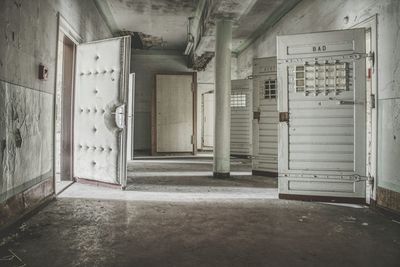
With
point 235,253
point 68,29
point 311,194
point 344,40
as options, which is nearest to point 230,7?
point 344,40

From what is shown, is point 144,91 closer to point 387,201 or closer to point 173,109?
point 173,109

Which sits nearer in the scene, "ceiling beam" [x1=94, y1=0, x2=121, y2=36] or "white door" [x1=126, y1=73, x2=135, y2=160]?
"ceiling beam" [x1=94, y1=0, x2=121, y2=36]

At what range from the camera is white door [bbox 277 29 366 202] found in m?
3.49

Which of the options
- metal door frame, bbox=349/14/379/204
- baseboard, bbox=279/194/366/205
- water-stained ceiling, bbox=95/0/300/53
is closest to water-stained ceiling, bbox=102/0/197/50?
water-stained ceiling, bbox=95/0/300/53

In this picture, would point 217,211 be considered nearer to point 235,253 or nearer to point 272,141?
point 235,253

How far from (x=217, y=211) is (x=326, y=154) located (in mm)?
1452

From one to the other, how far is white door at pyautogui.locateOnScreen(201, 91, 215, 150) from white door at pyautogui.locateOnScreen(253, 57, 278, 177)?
503 centimetres

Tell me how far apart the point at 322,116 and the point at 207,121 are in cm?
702

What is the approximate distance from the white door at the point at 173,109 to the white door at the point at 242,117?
1.66 m

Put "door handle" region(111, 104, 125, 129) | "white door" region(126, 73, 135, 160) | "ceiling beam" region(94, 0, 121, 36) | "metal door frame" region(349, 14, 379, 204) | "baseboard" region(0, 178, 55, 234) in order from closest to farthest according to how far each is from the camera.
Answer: "baseboard" region(0, 178, 55, 234) < "metal door frame" region(349, 14, 379, 204) < "door handle" region(111, 104, 125, 129) < "ceiling beam" region(94, 0, 121, 36) < "white door" region(126, 73, 135, 160)

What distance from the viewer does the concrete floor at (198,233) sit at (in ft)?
6.56

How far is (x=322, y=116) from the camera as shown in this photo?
361 cm

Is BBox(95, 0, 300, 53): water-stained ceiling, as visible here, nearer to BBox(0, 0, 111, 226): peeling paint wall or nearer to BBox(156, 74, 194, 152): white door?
BBox(156, 74, 194, 152): white door

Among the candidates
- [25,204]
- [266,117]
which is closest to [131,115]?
[266,117]
